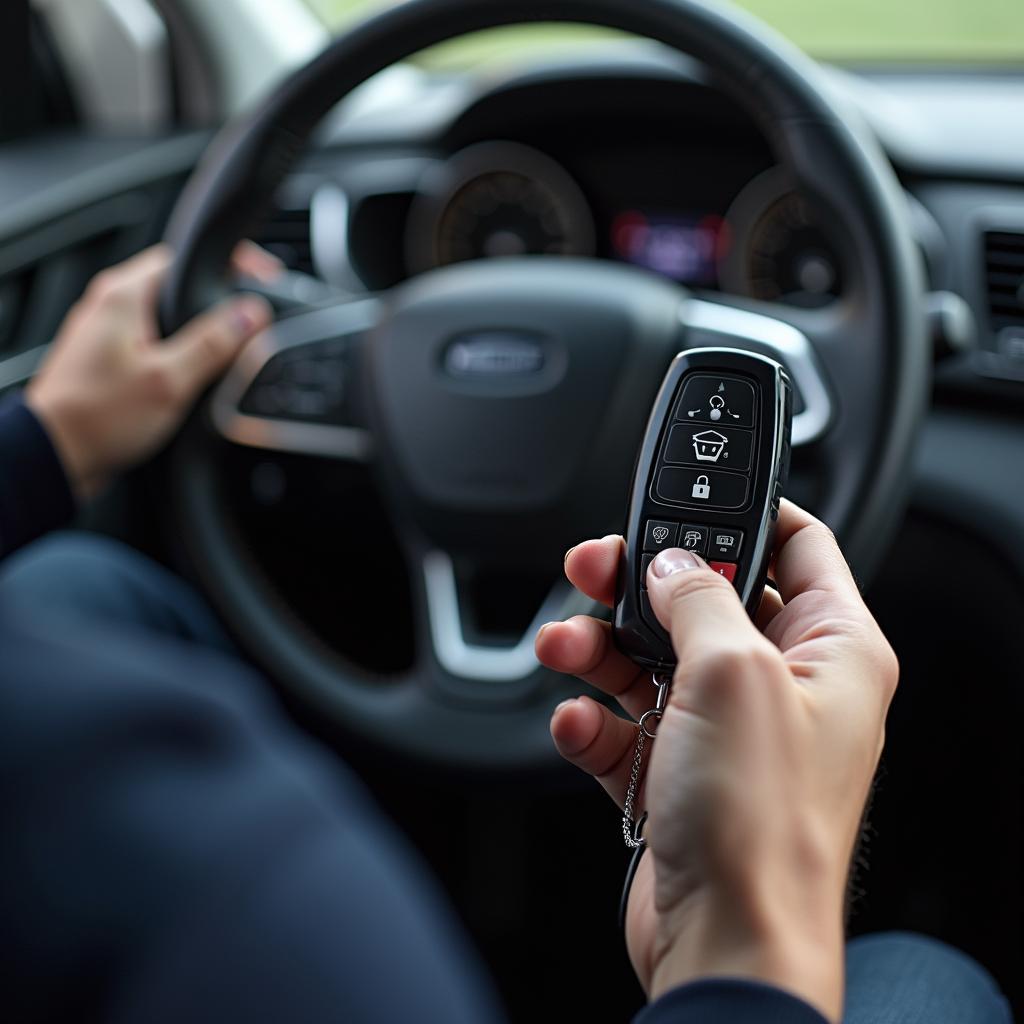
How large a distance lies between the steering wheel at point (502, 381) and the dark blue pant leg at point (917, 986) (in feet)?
0.74

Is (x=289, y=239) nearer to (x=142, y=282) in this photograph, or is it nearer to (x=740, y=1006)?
(x=142, y=282)

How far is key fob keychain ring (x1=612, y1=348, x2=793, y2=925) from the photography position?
0.50 meters

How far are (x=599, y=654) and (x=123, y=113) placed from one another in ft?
4.64

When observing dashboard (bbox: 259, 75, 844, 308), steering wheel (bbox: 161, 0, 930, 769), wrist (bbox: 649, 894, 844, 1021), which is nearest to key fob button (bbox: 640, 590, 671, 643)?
wrist (bbox: 649, 894, 844, 1021)

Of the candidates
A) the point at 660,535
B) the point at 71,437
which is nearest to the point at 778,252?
the point at 71,437

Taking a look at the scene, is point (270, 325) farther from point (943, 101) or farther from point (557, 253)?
point (943, 101)

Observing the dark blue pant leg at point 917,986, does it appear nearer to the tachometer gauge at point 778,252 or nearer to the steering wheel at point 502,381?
the steering wheel at point 502,381

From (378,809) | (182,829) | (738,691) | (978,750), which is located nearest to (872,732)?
(738,691)

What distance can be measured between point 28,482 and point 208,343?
0.63ft

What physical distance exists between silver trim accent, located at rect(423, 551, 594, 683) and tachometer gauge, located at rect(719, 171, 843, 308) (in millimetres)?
421

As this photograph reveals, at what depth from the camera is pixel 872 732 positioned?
0.46 meters

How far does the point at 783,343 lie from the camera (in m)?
0.91

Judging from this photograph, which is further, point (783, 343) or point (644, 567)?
point (783, 343)

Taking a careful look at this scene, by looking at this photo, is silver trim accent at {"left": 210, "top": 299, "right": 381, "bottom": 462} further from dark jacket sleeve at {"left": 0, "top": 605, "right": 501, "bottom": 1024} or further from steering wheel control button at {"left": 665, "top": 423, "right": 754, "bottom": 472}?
dark jacket sleeve at {"left": 0, "top": 605, "right": 501, "bottom": 1024}
